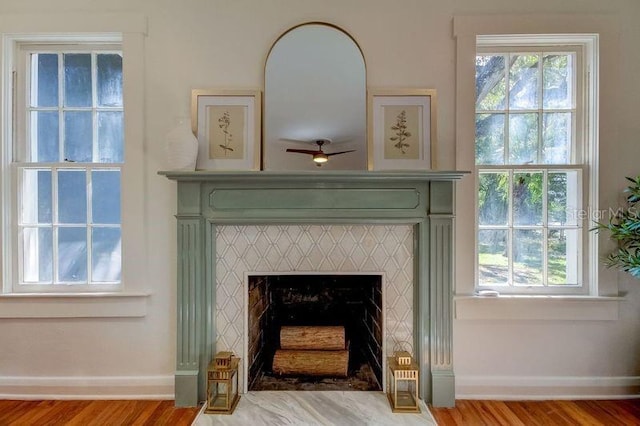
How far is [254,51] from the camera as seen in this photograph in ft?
6.96

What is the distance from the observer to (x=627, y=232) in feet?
6.28

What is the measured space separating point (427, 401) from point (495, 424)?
367 millimetres

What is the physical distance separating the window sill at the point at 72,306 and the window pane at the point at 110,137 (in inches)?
35.9

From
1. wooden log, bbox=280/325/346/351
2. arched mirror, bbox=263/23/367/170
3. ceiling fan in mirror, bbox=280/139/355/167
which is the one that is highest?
arched mirror, bbox=263/23/367/170

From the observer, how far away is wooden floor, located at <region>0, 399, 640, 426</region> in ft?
6.14

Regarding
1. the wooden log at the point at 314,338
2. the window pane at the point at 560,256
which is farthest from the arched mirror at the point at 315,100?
the window pane at the point at 560,256

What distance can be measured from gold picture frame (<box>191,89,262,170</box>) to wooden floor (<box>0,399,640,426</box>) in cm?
149

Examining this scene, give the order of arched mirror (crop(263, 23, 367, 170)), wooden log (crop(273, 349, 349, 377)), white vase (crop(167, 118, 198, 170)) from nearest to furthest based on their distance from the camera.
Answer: white vase (crop(167, 118, 198, 170)), arched mirror (crop(263, 23, 367, 170)), wooden log (crop(273, 349, 349, 377))

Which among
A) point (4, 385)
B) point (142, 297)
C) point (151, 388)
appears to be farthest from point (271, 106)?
point (4, 385)

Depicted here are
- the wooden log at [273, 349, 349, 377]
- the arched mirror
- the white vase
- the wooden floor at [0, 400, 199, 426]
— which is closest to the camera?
the wooden floor at [0, 400, 199, 426]

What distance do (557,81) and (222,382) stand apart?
2869 millimetres

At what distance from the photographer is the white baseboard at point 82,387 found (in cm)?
211

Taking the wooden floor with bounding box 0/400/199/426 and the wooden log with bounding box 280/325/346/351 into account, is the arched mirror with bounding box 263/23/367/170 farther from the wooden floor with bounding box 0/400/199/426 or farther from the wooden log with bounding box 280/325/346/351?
the wooden floor with bounding box 0/400/199/426

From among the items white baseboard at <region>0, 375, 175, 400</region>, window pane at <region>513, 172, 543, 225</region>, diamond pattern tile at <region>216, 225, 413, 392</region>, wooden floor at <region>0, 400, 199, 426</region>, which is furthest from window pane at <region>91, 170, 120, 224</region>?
window pane at <region>513, 172, 543, 225</region>
